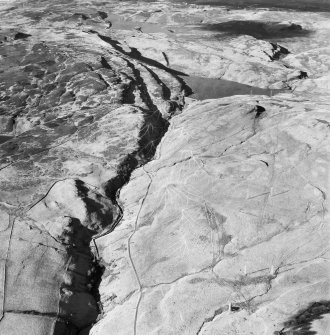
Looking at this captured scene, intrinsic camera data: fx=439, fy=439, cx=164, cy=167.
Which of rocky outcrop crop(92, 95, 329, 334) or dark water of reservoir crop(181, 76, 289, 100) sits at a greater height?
rocky outcrop crop(92, 95, 329, 334)

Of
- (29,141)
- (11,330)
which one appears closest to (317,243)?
(11,330)

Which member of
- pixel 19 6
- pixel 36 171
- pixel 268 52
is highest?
pixel 36 171

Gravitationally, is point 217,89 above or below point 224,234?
below

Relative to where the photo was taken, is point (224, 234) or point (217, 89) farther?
point (217, 89)

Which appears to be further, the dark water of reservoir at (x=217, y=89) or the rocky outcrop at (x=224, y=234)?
the dark water of reservoir at (x=217, y=89)

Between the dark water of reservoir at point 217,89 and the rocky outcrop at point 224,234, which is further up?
the rocky outcrop at point 224,234

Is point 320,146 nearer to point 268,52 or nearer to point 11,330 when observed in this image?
point 11,330

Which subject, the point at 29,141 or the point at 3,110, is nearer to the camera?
the point at 29,141

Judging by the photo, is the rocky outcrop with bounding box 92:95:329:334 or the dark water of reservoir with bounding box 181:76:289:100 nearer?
the rocky outcrop with bounding box 92:95:329:334
